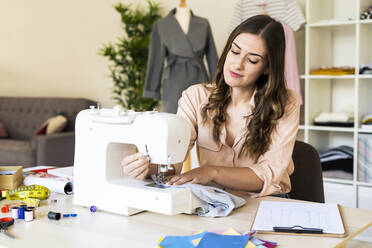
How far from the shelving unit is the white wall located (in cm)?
207

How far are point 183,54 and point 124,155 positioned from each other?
2556 millimetres

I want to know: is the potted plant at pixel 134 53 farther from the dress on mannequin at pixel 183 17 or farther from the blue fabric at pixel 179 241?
the blue fabric at pixel 179 241

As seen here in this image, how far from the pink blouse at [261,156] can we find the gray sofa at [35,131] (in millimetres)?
2514

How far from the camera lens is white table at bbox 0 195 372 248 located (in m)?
1.17

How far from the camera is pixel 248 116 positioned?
1.81 m

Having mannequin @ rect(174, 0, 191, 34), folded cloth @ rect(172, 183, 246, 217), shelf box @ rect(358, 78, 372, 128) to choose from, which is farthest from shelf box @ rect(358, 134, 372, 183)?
folded cloth @ rect(172, 183, 246, 217)

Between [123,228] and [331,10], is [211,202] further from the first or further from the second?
[331,10]

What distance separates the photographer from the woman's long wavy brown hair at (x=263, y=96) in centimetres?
173

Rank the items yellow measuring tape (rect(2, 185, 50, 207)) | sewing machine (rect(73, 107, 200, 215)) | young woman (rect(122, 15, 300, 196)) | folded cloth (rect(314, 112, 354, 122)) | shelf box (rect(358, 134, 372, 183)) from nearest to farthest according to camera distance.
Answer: sewing machine (rect(73, 107, 200, 215))
yellow measuring tape (rect(2, 185, 50, 207))
young woman (rect(122, 15, 300, 196))
shelf box (rect(358, 134, 372, 183))
folded cloth (rect(314, 112, 354, 122))

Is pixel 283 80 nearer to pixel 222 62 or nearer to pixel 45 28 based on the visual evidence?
pixel 222 62

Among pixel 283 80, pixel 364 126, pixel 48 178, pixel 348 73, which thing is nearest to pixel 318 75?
pixel 348 73

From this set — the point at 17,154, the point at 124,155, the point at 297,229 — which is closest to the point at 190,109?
the point at 124,155

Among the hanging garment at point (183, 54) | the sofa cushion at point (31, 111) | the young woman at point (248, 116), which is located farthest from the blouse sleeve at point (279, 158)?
the sofa cushion at point (31, 111)

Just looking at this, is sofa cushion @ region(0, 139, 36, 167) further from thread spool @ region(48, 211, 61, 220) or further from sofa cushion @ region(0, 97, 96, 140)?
thread spool @ region(48, 211, 61, 220)
